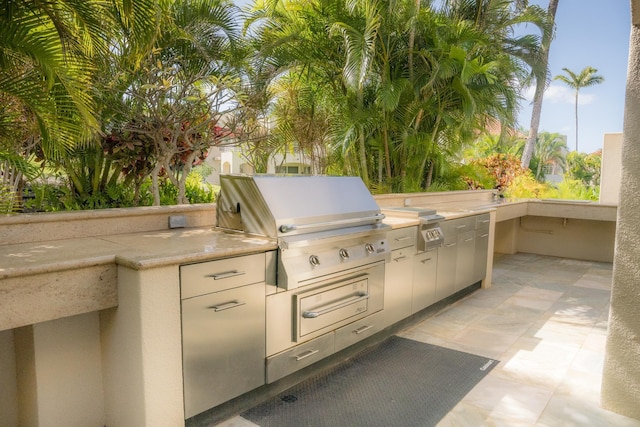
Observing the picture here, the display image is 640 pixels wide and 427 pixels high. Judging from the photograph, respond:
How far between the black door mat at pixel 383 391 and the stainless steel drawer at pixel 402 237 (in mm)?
781

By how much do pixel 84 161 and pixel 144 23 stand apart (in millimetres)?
2807

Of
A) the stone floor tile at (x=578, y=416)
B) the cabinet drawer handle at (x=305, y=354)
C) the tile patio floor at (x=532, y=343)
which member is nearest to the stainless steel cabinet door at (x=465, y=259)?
the tile patio floor at (x=532, y=343)

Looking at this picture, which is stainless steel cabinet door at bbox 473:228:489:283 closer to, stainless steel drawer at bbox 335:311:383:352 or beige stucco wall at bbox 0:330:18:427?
stainless steel drawer at bbox 335:311:383:352

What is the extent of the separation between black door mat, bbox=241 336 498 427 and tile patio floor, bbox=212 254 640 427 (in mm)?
103

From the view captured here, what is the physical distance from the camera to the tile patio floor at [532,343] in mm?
2438

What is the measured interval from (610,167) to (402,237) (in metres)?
6.00

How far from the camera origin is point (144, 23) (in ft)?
8.89

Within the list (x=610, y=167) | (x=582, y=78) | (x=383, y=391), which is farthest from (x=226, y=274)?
(x=582, y=78)

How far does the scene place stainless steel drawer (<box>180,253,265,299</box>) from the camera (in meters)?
2.05

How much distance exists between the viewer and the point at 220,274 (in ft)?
7.14

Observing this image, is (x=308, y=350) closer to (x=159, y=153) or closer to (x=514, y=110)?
(x=159, y=153)

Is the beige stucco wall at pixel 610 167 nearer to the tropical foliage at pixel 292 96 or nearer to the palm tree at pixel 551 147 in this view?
the tropical foliage at pixel 292 96

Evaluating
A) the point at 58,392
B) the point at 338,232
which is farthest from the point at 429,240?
the point at 58,392

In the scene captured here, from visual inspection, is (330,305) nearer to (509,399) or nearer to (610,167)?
(509,399)
